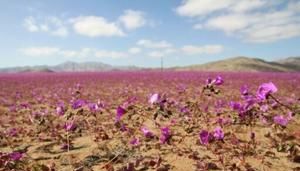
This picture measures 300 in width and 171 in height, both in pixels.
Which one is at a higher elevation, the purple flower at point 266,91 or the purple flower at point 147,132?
the purple flower at point 266,91

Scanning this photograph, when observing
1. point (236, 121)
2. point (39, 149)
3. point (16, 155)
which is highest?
point (236, 121)

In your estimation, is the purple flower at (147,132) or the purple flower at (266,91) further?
the purple flower at (147,132)

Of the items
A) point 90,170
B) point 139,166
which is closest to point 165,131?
point 139,166

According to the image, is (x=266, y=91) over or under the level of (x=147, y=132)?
over

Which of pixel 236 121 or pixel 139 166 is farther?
pixel 139 166

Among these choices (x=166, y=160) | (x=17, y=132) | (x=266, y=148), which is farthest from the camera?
(x=17, y=132)

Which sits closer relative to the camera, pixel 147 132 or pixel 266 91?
pixel 266 91

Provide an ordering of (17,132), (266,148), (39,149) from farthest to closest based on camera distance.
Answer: (17,132) → (39,149) → (266,148)

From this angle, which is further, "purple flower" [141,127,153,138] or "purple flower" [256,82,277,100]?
"purple flower" [141,127,153,138]

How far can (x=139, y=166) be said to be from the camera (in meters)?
3.49

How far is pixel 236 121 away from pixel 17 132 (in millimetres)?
4221

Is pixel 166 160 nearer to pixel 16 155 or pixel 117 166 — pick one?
pixel 117 166

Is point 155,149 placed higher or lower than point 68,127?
lower

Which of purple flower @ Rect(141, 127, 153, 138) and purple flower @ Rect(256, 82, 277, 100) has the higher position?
purple flower @ Rect(256, 82, 277, 100)
